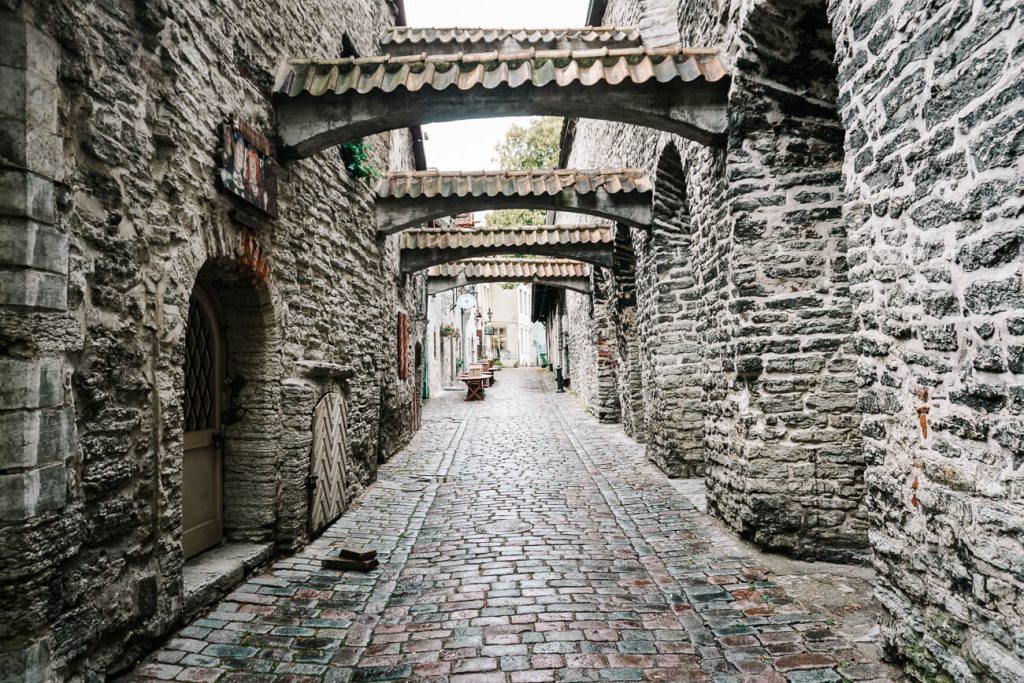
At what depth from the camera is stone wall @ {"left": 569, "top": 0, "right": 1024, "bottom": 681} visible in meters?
2.18

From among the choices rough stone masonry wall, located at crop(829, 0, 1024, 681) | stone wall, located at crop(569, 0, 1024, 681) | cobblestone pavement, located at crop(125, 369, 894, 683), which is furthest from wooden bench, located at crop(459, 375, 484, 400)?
rough stone masonry wall, located at crop(829, 0, 1024, 681)

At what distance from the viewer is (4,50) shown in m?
2.27

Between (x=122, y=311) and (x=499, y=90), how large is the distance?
3.18 metres

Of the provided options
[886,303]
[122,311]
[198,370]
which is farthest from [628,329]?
[122,311]

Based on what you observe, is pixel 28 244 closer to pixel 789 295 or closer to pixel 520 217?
pixel 789 295

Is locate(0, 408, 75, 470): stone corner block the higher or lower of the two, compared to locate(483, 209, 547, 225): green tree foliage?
lower

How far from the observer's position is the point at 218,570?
12.6ft

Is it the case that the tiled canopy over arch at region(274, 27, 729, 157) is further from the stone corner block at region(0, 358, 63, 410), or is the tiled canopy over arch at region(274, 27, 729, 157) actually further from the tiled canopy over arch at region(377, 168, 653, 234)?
the stone corner block at region(0, 358, 63, 410)

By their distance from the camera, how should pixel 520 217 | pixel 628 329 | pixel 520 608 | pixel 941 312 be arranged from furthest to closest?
pixel 520 217, pixel 628 329, pixel 520 608, pixel 941 312

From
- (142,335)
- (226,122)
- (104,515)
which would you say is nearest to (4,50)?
(142,335)

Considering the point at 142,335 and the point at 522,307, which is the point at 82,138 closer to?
the point at 142,335

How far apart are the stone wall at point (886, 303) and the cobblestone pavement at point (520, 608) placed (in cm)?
58

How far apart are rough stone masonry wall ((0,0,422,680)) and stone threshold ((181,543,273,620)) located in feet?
0.43

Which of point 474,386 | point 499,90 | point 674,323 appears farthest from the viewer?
point 474,386
